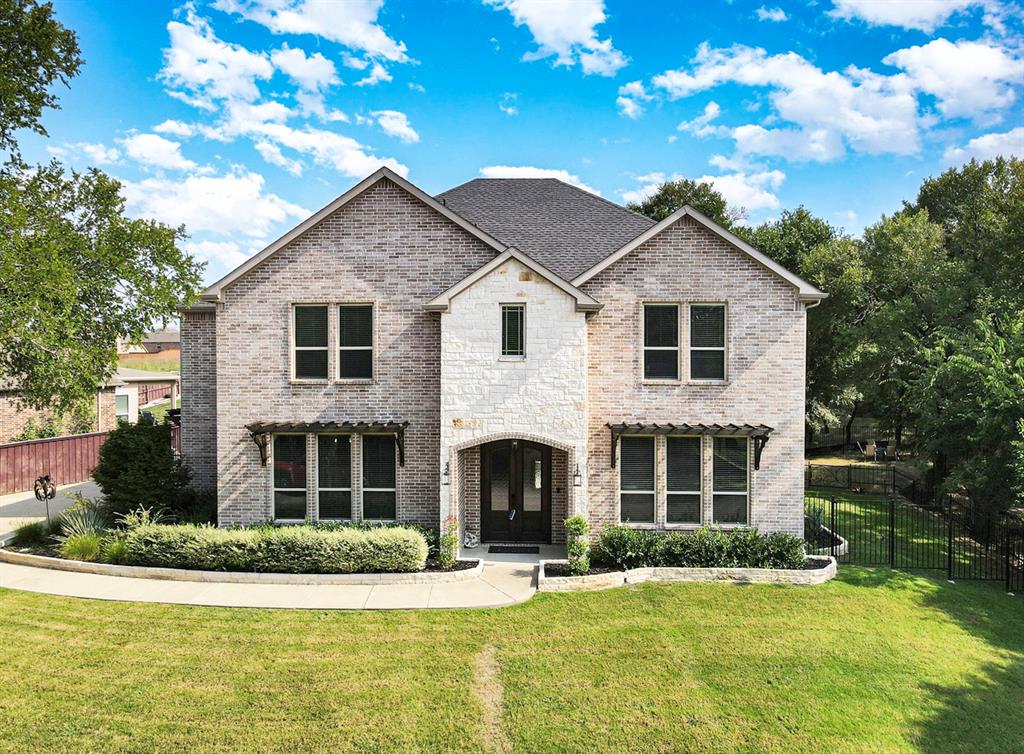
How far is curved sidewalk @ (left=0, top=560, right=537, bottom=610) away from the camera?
10688 millimetres

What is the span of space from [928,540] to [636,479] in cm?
932

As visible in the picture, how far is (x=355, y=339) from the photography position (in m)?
14.1

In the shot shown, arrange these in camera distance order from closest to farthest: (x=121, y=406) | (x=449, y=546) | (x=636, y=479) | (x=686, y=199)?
(x=449, y=546) < (x=636, y=479) < (x=121, y=406) < (x=686, y=199)

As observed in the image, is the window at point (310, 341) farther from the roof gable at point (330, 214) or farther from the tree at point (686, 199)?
the tree at point (686, 199)

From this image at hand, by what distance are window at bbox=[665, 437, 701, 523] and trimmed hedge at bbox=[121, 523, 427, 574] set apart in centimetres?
601

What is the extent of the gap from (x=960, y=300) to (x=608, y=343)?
58.0 feet

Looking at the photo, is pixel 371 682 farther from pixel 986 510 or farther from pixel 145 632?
pixel 986 510

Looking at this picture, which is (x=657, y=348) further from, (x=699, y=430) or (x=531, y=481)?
(x=531, y=481)

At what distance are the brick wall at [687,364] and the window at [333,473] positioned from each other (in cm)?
A: 593

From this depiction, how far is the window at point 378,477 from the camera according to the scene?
14094mm

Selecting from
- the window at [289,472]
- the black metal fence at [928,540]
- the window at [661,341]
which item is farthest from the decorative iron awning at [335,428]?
the black metal fence at [928,540]

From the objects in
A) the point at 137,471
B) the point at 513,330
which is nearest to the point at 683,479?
the point at 513,330

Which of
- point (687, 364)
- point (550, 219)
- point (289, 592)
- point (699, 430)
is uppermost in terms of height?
point (550, 219)

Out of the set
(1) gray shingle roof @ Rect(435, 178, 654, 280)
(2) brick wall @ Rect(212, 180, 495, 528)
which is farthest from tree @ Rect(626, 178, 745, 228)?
(2) brick wall @ Rect(212, 180, 495, 528)
